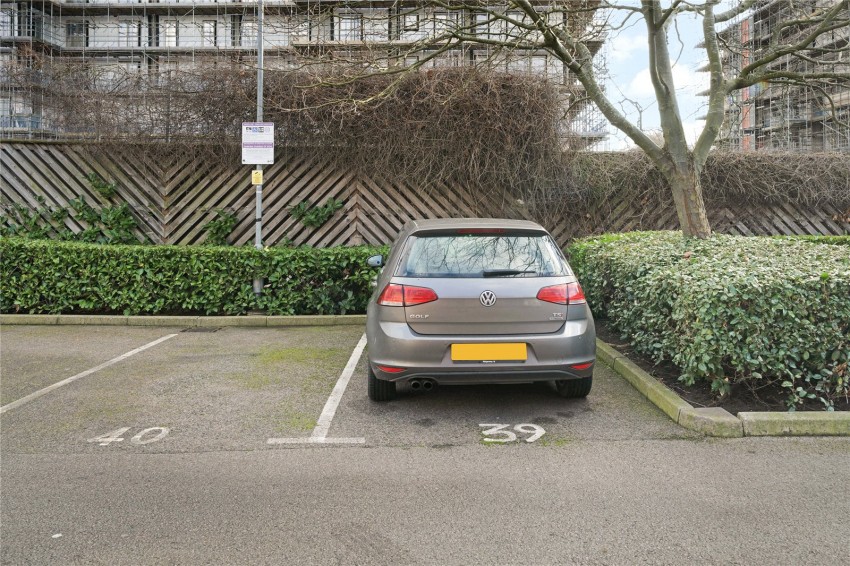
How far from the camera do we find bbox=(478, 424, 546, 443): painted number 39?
3877 millimetres

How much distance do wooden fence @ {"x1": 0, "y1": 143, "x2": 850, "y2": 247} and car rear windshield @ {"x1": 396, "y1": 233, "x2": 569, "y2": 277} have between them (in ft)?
19.4

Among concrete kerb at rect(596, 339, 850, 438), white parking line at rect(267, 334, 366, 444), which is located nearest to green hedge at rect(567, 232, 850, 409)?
concrete kerb at rect(596, 339, 850, 438)

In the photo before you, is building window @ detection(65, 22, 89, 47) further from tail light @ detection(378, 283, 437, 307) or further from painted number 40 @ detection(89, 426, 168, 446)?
tail light @ detection(378, 283, 437, 307)

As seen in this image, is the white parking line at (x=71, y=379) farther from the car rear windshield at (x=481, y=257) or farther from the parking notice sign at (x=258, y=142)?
the car rear windshield at (x=481, y=257)

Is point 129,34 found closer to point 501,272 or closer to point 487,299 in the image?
point 501,272

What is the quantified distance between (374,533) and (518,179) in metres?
8.12

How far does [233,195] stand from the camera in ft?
34.1

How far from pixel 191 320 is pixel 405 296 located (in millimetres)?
5208

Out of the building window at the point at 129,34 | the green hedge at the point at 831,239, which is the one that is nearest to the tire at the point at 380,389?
the green hedge at the point at 831,239

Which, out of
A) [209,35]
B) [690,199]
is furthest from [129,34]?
[690,199]

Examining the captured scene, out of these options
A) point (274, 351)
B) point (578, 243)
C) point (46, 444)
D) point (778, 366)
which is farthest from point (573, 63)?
point (46, 444)

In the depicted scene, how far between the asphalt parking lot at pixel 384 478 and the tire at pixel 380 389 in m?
0.08

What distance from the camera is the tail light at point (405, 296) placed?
411cm

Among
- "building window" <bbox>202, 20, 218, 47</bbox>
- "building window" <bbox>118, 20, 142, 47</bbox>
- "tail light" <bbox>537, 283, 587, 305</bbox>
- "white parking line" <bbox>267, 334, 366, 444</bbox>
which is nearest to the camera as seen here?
"white parking line" <bbox>267, 334, 366, 444</bbox>
